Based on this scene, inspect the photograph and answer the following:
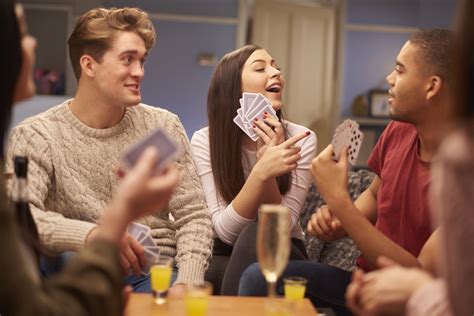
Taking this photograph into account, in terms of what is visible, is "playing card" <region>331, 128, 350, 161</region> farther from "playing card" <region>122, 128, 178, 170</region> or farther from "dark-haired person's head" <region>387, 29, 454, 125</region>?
"playing card" <region>122, 128, 178, 170</region>

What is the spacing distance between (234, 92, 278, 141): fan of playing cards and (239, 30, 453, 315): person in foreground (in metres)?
0.53

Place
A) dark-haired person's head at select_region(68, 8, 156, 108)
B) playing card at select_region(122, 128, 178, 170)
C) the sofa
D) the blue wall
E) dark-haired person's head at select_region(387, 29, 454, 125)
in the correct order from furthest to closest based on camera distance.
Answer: the blue wall < the sofa < dark-haired person's head at select_region(68, 8, 156, 108) < dark-haired person's head at select_region(387, 29, 454, 125) < playing card at select_region(122, 128, 178, 170)

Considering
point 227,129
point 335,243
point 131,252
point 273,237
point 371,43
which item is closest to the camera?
point 273,237

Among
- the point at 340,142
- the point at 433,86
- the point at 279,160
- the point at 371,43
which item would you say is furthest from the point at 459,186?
the point at 371,43

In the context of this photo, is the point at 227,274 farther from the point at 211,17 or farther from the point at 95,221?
the point at 211,17

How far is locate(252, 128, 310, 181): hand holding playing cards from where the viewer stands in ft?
8.75

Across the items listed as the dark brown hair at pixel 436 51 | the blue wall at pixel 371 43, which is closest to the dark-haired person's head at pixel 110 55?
the dark brown hair at pixel 436 51

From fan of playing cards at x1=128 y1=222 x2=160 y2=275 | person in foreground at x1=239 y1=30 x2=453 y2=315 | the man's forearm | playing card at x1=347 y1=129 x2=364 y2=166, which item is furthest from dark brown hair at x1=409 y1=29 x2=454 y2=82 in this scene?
fan of playing cards at x1=128 y1=222 x2=160 y2=275

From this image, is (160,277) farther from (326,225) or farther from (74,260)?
(326,225)

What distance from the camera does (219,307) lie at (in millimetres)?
1861

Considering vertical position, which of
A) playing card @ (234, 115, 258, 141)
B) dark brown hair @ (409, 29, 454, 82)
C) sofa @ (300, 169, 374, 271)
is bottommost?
sofa @ (300, 169, 374, 271)

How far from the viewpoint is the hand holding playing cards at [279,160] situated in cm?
267

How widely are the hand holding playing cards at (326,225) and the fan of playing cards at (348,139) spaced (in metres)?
0.22

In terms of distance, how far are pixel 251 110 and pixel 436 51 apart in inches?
31.4
